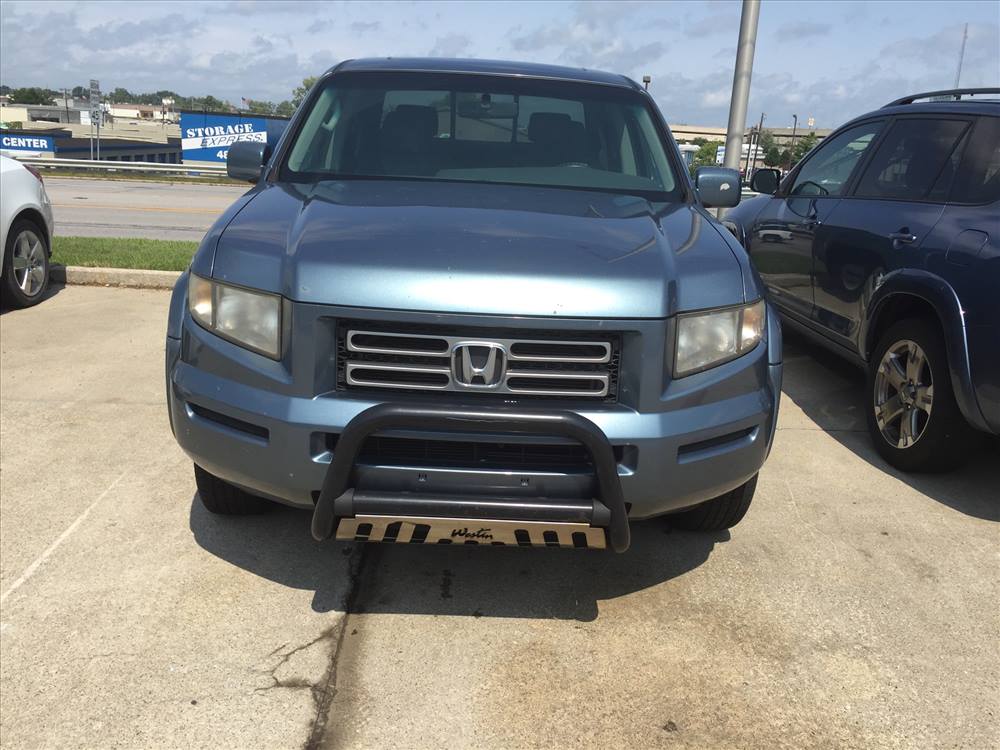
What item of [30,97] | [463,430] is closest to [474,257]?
[463,430]

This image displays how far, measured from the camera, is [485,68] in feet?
14.2

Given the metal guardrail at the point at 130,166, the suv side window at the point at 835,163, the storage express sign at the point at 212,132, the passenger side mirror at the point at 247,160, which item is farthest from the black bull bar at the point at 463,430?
the storage express sign at the point at 212,132

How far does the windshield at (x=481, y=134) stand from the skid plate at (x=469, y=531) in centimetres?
165

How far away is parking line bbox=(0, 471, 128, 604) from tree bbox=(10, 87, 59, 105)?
144 meters

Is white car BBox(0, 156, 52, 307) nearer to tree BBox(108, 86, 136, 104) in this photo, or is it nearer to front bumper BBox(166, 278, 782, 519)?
front bumper BBox(166, 278, 782, 519)

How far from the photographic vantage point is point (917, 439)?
4312 millimetres

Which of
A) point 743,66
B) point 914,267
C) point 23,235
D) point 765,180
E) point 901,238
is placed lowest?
point 23,235

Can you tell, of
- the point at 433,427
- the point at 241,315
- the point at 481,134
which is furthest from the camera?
the point at 481,134

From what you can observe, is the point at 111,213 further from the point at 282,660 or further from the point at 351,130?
the point at 282,660

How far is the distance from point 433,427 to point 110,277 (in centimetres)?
653

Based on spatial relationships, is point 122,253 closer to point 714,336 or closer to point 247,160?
point 247,160

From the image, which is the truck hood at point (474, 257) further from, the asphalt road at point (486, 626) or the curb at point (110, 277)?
the curb at point (110, 277)

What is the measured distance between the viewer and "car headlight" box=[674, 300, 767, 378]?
110 inches

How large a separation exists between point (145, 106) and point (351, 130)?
202 metres
